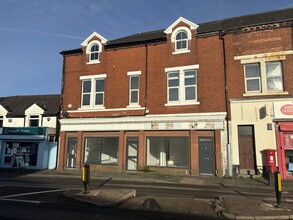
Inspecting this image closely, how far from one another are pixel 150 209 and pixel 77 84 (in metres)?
16.5

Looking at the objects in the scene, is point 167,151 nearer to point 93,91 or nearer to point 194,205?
point 93,91

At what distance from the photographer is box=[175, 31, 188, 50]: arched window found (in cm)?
2023

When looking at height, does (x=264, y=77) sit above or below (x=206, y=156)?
above

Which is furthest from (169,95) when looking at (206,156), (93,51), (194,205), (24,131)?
(24,131)

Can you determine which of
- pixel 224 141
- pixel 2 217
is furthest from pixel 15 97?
pixel 2 217

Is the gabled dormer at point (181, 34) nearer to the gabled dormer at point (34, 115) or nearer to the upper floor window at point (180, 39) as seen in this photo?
the upper floor window at point (180, 39)

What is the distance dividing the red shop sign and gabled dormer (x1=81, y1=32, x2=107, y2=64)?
14035mm

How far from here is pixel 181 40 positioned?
2034cm

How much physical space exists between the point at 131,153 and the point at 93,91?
233 inches

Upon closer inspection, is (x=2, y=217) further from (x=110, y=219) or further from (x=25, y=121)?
(x=25, y=121)

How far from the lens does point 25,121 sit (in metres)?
26.4

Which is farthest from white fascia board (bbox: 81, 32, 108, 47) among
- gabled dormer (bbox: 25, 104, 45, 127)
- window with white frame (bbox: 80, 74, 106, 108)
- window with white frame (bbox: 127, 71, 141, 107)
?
gabled dormer (bbox: 25, 104, 45, 127)

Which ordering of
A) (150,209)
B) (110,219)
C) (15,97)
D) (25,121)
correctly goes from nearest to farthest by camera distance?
1. (110,219)
2. (150,209)
3. (25,121)
4. (15,97)

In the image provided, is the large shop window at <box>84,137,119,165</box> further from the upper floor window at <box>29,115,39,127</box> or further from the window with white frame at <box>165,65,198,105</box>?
the upper floor window at <box>29,115,39,127</box>
